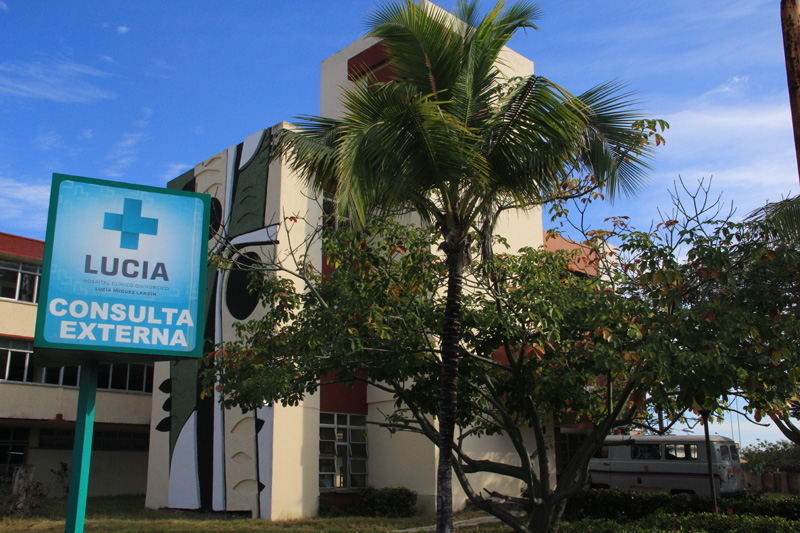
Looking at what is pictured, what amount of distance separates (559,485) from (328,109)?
15401 millimetres

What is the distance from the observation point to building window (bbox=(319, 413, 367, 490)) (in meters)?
19.0

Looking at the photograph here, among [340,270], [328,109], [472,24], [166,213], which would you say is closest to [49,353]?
[166,213]

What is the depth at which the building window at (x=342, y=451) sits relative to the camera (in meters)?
19.0

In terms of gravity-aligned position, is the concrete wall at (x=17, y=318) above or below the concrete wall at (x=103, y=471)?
above

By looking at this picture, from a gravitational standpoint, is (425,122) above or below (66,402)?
above

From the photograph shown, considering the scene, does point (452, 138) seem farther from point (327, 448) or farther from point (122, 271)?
point (327, 448)

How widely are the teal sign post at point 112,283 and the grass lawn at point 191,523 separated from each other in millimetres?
7459

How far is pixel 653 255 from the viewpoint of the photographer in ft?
31.4

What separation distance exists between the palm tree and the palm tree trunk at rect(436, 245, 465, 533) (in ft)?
0.05

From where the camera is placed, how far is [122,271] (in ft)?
Result: 30.0

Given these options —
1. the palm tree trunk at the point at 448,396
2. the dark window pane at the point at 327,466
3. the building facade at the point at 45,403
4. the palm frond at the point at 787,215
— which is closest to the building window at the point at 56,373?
the building facade at the point at 45,403

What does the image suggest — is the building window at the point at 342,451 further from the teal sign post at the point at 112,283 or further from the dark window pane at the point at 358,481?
the teal sign post at the point at 112,283

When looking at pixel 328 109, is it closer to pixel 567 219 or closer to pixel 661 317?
pixel 567 219

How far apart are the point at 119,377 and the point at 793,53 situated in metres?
24.7
